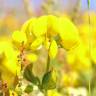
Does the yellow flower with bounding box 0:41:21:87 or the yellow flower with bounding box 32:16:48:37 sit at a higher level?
the yellow flower with bounding box 32:16:48:37

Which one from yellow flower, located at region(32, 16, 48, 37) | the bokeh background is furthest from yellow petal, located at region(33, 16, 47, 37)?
the bokeh background

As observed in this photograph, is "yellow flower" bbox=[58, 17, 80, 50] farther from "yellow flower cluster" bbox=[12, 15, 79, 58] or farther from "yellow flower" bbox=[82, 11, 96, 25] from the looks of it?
"yellow flower" bbox=[82, 11, 96, 25]

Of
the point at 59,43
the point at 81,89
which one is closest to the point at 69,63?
the point at 81,89

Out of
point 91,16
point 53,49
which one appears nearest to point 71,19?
point 91,16

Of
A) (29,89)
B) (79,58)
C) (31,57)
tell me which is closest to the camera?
(29,89)

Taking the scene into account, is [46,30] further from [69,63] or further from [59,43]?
[69,63]

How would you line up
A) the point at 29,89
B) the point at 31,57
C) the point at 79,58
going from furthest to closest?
the point at 79,58
the point at 31,57
the point at 29,89

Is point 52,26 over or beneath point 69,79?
over

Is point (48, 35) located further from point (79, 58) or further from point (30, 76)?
point (79, 58)
